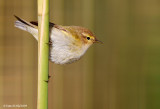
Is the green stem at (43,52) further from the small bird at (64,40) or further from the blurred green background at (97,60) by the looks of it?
the blurred green background at (97,60)

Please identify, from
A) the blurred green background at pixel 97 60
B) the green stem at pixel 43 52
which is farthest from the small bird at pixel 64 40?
the blurred green background at pixel 97 60

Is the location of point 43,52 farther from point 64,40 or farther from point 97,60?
point 97,60

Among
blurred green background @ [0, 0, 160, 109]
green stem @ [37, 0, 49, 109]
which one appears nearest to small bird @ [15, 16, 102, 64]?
green stem @ [37, 0, 49, 109]

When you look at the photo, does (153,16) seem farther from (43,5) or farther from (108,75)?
(43,5)

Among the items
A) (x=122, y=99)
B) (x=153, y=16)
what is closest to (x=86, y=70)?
(x=122, y=99)

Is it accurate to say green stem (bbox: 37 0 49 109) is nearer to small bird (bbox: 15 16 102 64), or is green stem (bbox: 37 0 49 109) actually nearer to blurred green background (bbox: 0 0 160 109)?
small bird (bbox: 15 16 102 64)

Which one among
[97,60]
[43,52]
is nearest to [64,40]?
[43,52]
